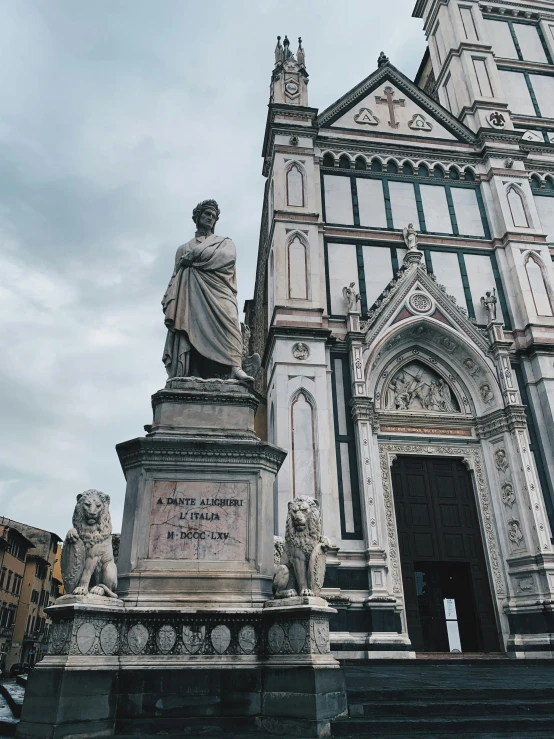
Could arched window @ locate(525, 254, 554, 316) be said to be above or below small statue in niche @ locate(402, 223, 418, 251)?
below

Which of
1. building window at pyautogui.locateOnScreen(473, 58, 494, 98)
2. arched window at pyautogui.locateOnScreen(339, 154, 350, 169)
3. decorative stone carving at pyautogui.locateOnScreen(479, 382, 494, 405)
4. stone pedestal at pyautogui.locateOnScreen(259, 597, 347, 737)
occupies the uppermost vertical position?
building window at pyautogui.locateOnScreen(473, 58, 494, 98)

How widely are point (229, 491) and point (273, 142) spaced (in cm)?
1599

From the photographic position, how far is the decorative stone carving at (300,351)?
16.4m

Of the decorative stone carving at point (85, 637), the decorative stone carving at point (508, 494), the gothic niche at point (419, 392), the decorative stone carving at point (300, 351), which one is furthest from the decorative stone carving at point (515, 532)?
the decorative stone carving at point (85, 637)

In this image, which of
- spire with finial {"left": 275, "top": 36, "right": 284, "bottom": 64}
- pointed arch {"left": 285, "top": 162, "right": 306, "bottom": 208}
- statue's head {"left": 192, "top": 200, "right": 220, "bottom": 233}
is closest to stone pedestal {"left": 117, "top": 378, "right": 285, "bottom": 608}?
statue's head {"left": 192, "top": 200, "right": 220, "bottom": 233}

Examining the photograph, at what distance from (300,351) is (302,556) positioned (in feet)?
34.3

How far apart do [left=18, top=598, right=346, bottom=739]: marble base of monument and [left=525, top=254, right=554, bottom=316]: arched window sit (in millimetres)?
15177

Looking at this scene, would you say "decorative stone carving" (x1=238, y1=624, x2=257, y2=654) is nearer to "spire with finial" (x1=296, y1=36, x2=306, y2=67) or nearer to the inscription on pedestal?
the inscription on pedestal

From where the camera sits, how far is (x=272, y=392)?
53.7 ft

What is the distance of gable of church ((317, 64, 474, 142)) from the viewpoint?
21828 mm

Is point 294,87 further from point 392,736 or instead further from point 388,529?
point 392,736

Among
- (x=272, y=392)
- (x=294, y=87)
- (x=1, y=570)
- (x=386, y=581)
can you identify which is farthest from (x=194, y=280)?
(x=1, y=570)

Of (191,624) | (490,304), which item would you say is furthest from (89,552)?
(490,304)

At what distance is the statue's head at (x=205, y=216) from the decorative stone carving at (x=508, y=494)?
36.8ft
